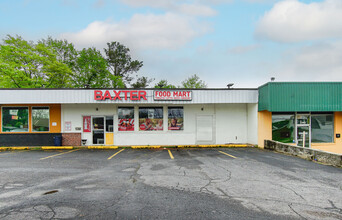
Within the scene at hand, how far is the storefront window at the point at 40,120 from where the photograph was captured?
1368cm

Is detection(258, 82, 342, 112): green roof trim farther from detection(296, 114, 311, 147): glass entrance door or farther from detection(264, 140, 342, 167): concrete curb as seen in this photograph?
detection(264, 140, 342, 167): concrete curb

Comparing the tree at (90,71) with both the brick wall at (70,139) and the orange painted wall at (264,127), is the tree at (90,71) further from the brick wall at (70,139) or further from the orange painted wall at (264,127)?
the orange painted wall at (264,127)

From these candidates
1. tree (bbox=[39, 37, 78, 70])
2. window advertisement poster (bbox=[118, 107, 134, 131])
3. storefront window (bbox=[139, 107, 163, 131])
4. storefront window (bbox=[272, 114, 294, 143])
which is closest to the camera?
storefront window (bbox=[272, 114, 294, 143])

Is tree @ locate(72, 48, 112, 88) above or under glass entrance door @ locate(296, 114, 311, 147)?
above

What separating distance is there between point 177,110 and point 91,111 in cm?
666

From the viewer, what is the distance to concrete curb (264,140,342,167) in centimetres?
825

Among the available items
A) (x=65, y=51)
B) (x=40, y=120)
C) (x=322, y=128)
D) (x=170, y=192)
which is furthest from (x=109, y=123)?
(x=65, y=51)

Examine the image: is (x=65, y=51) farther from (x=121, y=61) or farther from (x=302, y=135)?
(x=302, y=135)

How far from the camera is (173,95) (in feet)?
43.3

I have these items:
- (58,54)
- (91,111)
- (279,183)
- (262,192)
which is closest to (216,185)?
(262,192)

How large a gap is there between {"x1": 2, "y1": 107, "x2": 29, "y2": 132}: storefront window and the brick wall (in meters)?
2.84

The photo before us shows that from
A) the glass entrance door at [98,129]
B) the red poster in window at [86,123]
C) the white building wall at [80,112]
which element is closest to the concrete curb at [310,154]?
the white building wall at [80,112]

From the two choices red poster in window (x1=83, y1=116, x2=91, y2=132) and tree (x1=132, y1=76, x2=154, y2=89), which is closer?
red poster in window (x1=83, y1=116, x2=91, y2=132)

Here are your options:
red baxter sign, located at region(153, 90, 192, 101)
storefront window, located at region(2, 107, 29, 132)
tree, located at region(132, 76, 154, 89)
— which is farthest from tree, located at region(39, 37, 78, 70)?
red baxter sign, located at region(153, 90, 192, 101)
